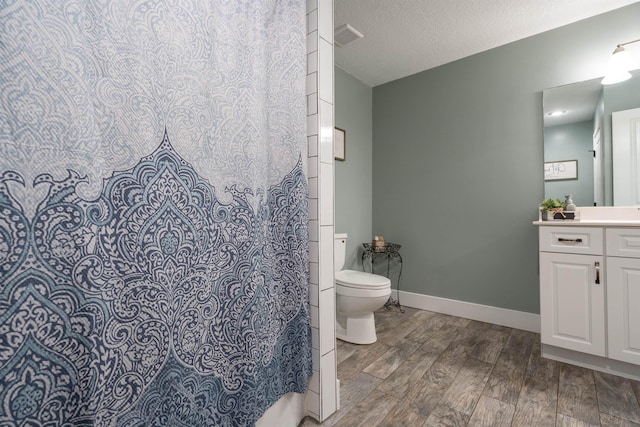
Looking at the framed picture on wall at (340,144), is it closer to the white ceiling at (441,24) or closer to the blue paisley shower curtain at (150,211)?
the white ceiling at (441,24)

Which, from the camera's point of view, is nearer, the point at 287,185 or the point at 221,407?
the point at 221,407

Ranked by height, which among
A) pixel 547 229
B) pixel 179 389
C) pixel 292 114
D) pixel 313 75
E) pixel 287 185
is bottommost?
pixel 179 389

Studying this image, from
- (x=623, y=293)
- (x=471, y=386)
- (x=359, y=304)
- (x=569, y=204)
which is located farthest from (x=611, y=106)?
(x=359, y=304)

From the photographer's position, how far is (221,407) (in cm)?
97

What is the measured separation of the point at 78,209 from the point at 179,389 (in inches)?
22.8

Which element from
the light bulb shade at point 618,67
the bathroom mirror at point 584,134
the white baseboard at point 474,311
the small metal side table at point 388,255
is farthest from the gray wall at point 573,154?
the small metal side table at point 388,255

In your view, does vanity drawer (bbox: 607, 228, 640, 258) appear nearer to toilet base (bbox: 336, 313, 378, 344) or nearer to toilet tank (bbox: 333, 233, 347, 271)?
toilet base (bbox: 336, 313, 378, 344)

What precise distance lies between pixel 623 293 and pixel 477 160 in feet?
4.41

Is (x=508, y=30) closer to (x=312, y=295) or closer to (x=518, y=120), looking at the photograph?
(x=518, y=120)

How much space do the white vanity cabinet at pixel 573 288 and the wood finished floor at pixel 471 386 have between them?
0.63ft

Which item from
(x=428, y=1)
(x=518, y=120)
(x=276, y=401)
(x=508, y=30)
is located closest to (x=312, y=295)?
(x=276, y=401)

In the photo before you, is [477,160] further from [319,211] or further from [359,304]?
[319,211]

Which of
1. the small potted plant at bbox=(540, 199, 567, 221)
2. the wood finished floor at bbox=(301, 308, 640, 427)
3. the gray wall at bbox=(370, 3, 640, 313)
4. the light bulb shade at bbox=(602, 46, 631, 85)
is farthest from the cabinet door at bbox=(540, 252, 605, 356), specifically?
the light bulb shade at bbox=(602, 46, 631, 85)

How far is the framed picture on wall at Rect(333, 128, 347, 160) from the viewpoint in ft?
9.11
